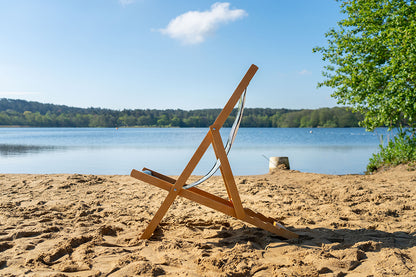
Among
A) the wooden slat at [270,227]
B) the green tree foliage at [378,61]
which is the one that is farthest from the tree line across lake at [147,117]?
the wooden slat at [270,227]

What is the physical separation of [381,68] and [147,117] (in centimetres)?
7252

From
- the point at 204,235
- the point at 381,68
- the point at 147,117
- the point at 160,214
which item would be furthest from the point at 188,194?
the point at 147,117

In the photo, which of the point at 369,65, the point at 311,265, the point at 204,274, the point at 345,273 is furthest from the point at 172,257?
the point at 369,65

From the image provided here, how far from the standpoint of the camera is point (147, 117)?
7781cm

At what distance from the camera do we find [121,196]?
5.26 meters

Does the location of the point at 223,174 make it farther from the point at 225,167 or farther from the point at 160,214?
the point at 160,214

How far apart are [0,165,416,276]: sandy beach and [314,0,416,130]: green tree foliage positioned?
9.03 ft

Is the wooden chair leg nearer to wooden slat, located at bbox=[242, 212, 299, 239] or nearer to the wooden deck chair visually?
the wooden deck chair

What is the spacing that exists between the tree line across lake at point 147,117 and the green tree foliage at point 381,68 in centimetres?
5406

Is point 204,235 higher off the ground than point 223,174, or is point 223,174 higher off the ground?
point 223,174

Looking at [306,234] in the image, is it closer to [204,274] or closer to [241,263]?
[241,263]

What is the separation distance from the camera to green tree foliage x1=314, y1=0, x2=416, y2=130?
6.93 metres

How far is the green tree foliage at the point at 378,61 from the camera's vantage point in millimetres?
6930

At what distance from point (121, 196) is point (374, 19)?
24.8 ft
